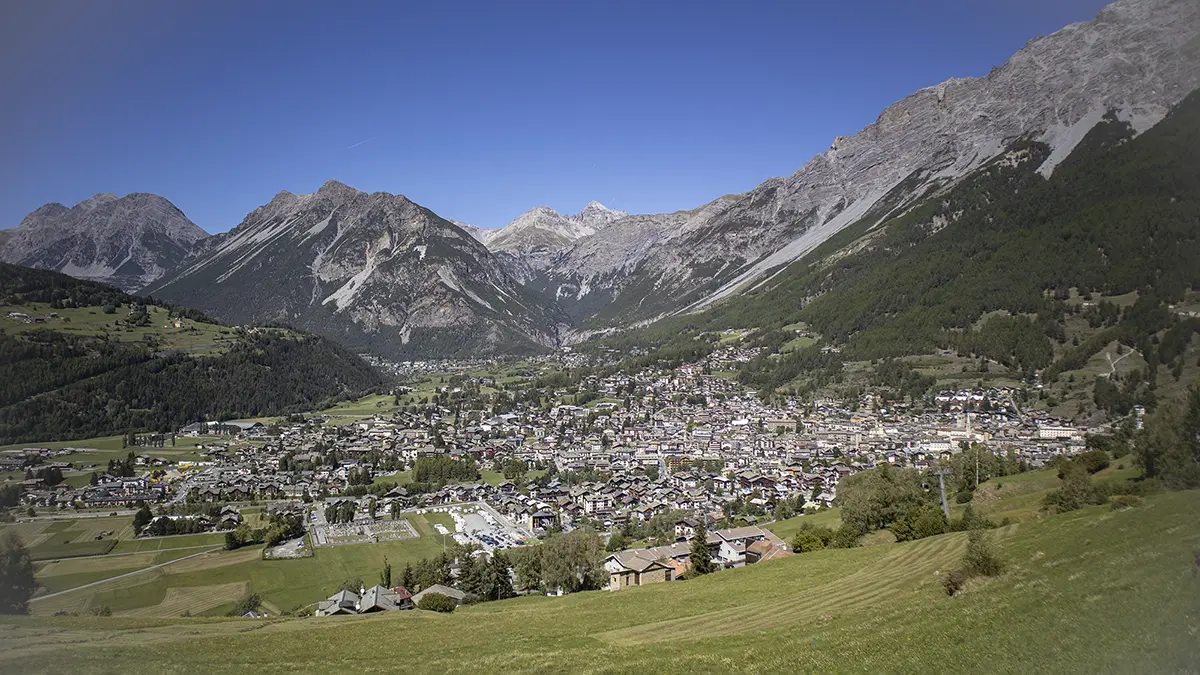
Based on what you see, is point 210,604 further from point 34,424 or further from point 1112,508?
point 34,424

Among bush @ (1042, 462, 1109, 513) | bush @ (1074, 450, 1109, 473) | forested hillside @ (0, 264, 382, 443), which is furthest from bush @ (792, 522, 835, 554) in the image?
forested hillside @ (0, 264, 382, 443)

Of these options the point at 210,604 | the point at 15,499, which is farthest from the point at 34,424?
the point at 210,604

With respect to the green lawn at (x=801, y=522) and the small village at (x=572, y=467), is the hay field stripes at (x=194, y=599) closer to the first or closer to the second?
the small village at (x=572, y=467)

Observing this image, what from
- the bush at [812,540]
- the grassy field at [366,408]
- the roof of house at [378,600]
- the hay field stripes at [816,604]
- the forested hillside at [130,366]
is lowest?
the bush at [812,540]

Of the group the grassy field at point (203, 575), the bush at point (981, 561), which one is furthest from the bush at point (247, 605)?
the bush at point (981, 561)

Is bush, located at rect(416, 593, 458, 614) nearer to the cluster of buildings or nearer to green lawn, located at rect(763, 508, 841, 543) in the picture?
green lawn, located at rect(763, 508, 841, 543)

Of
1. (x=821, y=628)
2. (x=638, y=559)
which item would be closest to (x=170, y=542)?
(x=638, y=559)

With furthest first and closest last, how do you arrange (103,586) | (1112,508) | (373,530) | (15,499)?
(373,530) < (15,499) < (103,586) < (1112,508)
